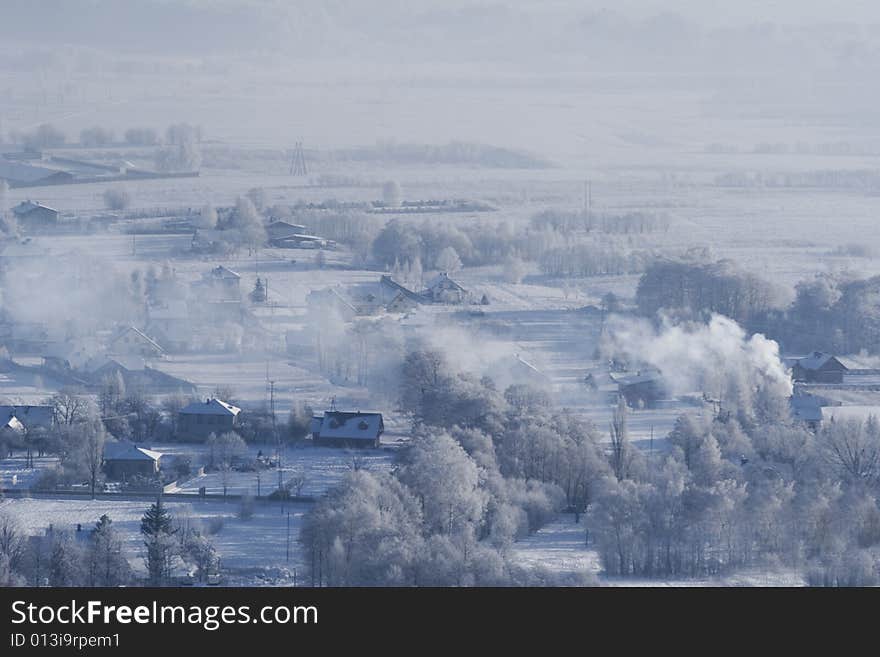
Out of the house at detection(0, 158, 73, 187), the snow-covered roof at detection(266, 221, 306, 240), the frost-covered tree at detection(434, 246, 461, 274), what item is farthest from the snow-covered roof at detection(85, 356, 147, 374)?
the house at detection(0, 158, 73, 187)

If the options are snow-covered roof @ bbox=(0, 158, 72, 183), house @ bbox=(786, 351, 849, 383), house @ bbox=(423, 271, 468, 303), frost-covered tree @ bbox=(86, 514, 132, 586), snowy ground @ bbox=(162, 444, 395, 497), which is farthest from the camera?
snow-covered roof @ bbox=(0, 158, 72, 183)

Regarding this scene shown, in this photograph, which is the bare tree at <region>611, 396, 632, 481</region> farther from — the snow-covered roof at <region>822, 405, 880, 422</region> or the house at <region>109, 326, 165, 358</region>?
the house at <region>109, 326, 165, 358</region>

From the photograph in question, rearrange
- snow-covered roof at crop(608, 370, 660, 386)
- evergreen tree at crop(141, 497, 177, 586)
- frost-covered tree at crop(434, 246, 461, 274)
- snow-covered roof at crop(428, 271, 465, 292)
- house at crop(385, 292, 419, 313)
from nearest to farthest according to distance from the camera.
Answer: evergreen tree at crop(141, 497, 177, 586) → snow-covered roof at crop(608, 370, 660, 386) → house at crop(385, 292, 419, 313) → snow-covered roof at crop(428, 271, 465, 292) → frost-covered tree at crop(434, 246, 461, 274)

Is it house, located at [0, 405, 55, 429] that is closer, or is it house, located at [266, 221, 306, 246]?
house, located at [0, 405, 55, 429]

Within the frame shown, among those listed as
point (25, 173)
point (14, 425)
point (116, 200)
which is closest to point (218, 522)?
point (14, 425)
